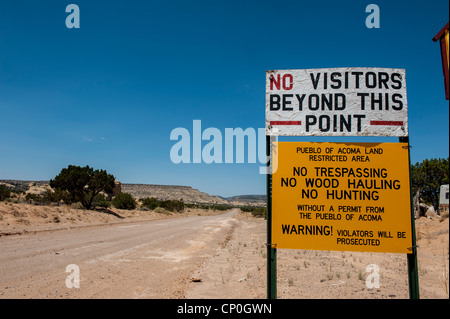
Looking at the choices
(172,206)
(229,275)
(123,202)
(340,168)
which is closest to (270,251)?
(340,168)

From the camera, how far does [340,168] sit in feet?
13.0

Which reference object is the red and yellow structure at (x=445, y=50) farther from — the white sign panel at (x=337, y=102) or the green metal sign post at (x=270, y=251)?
the green metal sign post at (x=270, y=251)

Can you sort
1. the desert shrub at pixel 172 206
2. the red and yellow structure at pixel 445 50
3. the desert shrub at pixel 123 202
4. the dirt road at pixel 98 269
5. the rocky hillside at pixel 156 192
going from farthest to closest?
the rocky hillside at pixel 156 192, the desert shrub at pixel 172 206, the desert shrub at pixel 123 202, the dirt road at pixel 98 269, the red and yellow structure at pixel 445 50

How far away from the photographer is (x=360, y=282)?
21.9 feet

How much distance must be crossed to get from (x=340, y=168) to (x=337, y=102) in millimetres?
993

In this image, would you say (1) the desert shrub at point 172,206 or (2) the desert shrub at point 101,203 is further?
(1) the desert shrub at point 172,206

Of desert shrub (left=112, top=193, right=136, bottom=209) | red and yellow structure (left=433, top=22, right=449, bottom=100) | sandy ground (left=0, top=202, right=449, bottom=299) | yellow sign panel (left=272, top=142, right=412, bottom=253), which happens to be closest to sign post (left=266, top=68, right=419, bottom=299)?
yellow sign panel (left=272, top=142, right=412, bottom=253)

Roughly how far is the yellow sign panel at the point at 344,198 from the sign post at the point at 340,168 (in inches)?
0.5

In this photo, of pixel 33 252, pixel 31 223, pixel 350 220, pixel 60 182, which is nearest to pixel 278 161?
pixel 350 220

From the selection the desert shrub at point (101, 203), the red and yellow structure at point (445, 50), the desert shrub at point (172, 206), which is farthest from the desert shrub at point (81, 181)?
the red and yellow structure at point (445, 50)

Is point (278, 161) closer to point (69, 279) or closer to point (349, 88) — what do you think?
point (349, 88)

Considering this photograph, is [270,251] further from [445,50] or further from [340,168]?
[445,50]

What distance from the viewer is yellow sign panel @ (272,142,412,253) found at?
12.7 feet

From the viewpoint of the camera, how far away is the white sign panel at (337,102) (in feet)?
13.4
